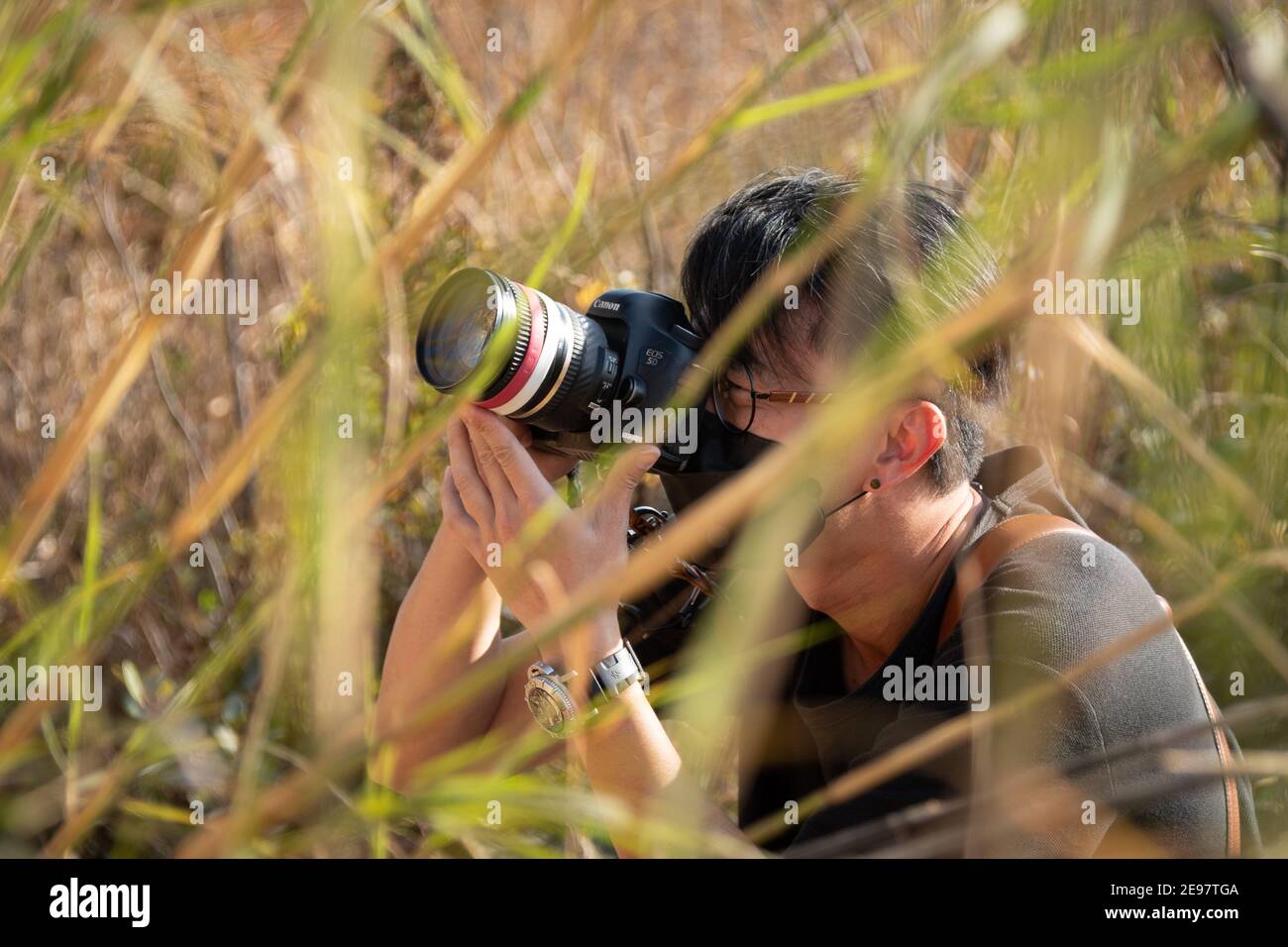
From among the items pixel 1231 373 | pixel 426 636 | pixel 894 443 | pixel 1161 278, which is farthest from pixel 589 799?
pixel 1231 373

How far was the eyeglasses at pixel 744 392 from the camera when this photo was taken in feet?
3.23

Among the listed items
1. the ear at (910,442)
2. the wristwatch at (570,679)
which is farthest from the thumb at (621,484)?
the ear at (910,442)

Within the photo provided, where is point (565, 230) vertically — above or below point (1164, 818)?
above

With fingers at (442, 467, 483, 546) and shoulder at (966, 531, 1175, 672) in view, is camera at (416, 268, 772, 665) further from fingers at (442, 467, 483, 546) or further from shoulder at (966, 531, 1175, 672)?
shoulder at (966, 531, 1175, 672)

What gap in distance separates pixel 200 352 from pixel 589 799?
1.74 m

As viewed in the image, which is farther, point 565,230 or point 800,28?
point 800,28

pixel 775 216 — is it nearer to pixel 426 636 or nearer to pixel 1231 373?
pixel 426 636

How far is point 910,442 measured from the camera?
984mm

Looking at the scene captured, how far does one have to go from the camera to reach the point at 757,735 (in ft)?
3.96

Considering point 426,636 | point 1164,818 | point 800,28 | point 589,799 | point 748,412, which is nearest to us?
point 589,799

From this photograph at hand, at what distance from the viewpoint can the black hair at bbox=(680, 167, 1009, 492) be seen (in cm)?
91

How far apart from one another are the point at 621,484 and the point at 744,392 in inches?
6.7
